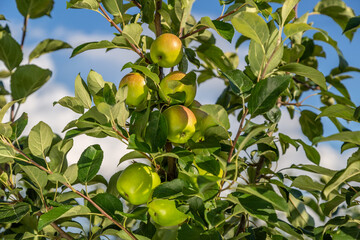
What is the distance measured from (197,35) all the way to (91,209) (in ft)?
1.89

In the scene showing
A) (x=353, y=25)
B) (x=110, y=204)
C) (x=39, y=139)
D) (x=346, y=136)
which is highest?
(x=353, y=25)

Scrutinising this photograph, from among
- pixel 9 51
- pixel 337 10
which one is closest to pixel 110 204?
pixel 9 51

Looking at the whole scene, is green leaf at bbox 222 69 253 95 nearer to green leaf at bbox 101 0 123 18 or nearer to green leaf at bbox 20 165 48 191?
green leaf at bbox 101 0 123 18

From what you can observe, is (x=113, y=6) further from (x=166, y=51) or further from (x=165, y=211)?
(x=165, y=211)

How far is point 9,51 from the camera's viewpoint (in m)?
1.57

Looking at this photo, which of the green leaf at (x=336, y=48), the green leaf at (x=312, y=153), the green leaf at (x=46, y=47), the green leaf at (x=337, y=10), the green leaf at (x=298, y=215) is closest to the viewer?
the green leaf at (x=312, y=153)

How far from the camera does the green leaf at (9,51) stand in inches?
61.3

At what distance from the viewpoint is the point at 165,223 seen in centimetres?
84

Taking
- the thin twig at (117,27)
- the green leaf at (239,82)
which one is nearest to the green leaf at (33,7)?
the thin twig at (117,27)

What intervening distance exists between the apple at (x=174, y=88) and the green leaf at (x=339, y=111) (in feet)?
0.96

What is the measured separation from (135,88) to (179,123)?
14cm

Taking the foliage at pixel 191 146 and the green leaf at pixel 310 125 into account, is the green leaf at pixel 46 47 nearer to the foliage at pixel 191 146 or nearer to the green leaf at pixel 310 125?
the foliage at pixel 191 146

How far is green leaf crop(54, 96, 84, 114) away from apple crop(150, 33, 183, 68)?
20cm

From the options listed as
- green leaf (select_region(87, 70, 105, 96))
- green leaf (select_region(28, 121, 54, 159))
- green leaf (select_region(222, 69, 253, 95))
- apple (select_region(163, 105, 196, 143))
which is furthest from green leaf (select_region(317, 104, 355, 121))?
green leaf (select_region(28, 121, 54, 159))
